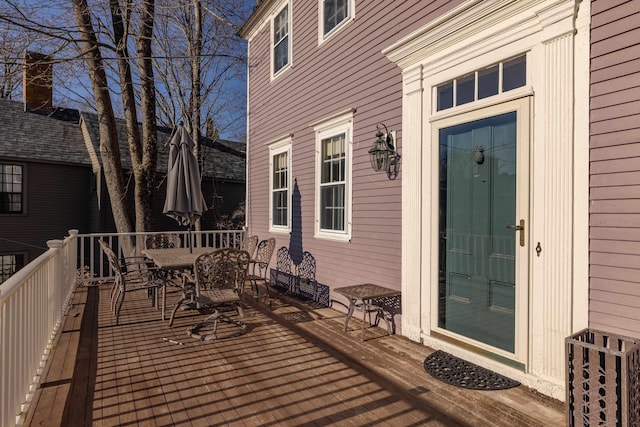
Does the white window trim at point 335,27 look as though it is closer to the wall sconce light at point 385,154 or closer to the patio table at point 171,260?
the wall sconce light at point 385,154

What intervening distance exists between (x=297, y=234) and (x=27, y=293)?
13.1 feet

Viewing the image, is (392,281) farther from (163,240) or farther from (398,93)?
(163,240)

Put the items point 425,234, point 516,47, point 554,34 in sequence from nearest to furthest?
point 554,34 < point 516,47 < point 425,234

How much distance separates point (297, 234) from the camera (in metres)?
6.25

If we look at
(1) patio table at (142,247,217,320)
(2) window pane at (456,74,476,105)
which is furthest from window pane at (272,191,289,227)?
(2) window pane at (456,74,476,105)

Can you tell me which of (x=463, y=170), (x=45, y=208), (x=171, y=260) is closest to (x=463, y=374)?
(x=463, y=170)

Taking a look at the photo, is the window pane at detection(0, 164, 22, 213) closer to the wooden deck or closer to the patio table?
the patio table

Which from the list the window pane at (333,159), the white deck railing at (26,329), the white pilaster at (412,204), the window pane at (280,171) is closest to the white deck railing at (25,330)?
the white deck railing at (26,329)

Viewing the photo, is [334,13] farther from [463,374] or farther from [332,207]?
[463,374]

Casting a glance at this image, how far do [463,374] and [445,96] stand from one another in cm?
246

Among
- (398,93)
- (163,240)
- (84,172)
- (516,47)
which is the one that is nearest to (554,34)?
(516,47)

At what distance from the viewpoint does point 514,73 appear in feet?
9.70

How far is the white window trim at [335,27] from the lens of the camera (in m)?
4.84

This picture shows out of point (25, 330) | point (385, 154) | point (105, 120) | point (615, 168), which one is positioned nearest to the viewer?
point (615, 168)
